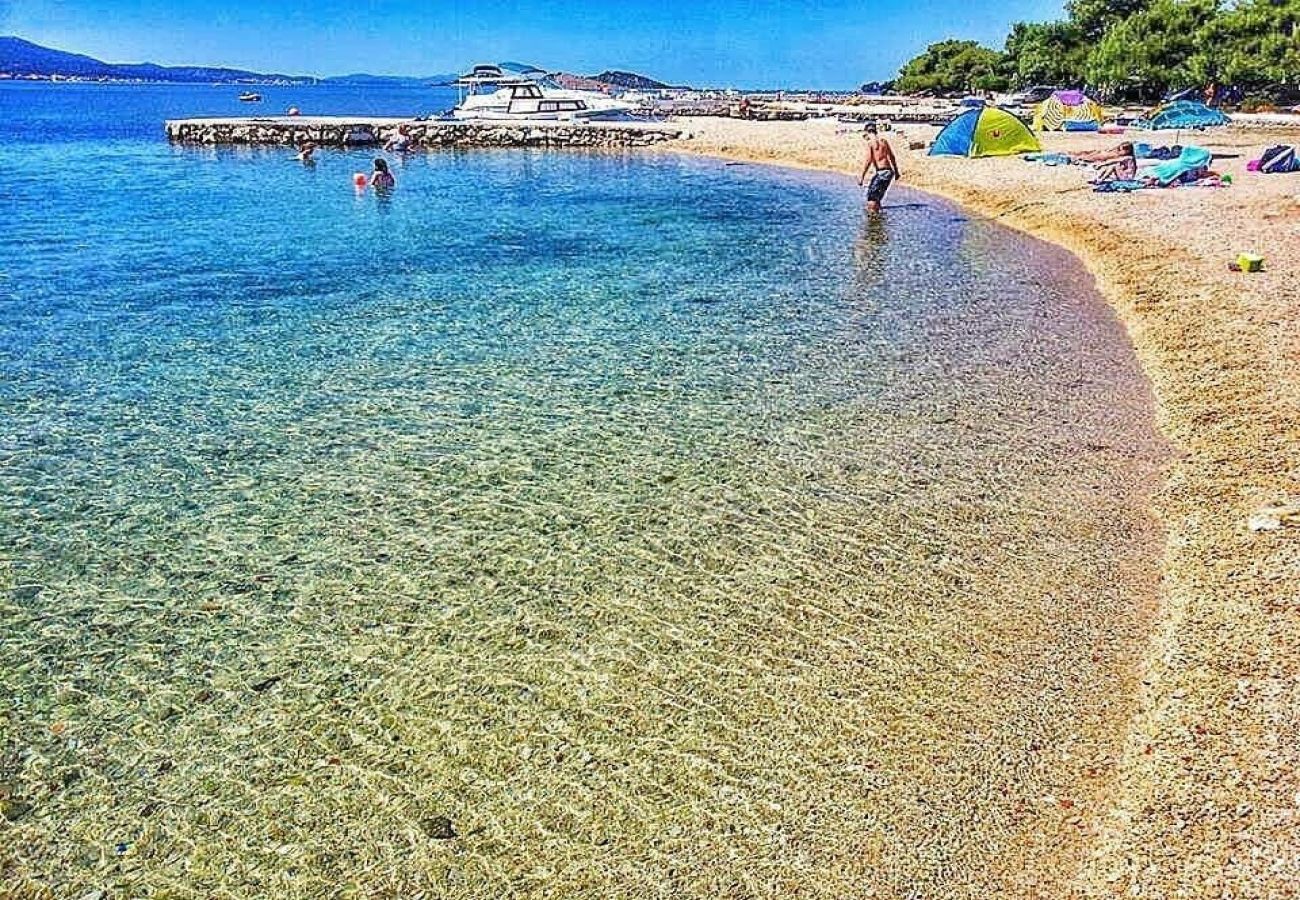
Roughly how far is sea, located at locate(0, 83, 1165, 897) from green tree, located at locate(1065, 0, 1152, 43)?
292 ft

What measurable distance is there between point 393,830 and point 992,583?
4185 millimetres

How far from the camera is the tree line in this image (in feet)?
203

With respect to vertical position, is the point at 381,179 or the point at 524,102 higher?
the point at 524,102

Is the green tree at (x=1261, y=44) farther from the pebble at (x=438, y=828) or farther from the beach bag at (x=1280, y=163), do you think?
the pebble at (x=438, y=828)

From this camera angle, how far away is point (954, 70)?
10731 cm

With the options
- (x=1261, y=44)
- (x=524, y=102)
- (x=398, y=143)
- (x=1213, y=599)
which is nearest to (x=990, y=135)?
(x=398, y=143)

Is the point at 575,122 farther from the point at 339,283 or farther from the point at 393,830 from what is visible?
the point at 393,830

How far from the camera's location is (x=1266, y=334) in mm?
10859

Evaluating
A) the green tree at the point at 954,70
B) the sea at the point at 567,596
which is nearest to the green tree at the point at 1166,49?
the green tree at the point at 954,70

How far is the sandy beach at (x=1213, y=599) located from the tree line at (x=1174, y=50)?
187ft

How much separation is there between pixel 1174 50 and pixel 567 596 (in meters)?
79.0

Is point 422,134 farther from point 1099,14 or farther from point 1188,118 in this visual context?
point 1099,14

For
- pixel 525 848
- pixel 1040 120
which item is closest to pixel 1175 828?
pixel 525 848

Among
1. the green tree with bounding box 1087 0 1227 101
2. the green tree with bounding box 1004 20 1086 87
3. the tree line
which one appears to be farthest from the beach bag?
the green tree with bounding box 1004 20 1086 87
